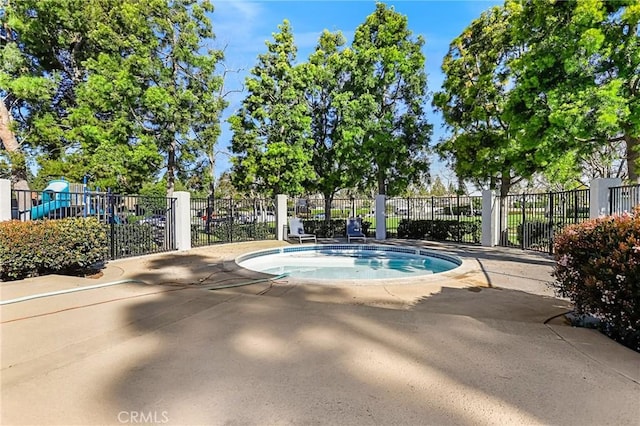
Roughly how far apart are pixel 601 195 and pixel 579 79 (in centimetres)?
288

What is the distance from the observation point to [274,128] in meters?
14.7

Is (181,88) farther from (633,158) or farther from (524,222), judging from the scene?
(633,158)

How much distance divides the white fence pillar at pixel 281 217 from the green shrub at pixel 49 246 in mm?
8145

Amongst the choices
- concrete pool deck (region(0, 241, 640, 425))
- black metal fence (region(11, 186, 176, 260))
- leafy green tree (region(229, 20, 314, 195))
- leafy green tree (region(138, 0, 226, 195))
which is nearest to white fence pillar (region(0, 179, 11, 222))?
black metal fence (region(11, 186, 176, 260))

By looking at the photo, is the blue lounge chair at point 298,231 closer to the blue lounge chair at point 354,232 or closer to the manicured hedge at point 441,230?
the blue lounge chair at point 354,232

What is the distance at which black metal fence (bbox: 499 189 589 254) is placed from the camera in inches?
402

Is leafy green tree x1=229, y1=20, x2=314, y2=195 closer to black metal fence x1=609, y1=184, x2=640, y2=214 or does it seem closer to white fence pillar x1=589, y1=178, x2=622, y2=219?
white fence pillar x1=589, y1=178, x2=622, y2=219

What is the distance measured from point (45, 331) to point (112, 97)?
1252 cm

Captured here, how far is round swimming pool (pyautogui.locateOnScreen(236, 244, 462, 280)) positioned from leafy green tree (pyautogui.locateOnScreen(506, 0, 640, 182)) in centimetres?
425

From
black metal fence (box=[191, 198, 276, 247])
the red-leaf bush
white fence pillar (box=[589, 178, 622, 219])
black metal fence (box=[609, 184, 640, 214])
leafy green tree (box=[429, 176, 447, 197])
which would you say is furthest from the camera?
leafy green tree (box=[429, 176, 447, 197])

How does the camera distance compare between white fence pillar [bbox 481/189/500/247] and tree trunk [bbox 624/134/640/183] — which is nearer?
tree trunk [bbox 624/134/640/183]

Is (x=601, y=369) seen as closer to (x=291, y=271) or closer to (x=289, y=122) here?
(x=291, y=271)

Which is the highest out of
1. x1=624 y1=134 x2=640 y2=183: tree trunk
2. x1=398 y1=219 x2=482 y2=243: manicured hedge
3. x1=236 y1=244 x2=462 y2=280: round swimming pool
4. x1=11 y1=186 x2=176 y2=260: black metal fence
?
x1=624 y1=134 x2=640 y2=183: tree trunk
